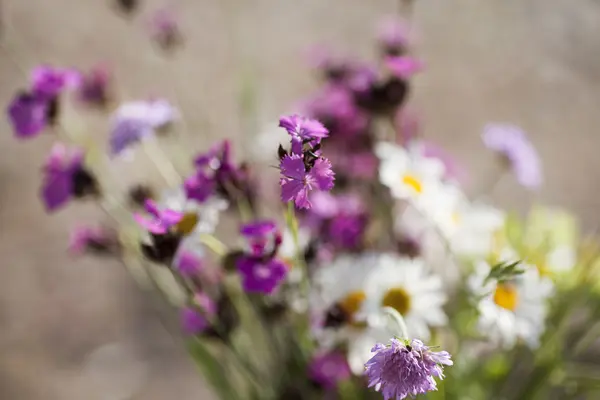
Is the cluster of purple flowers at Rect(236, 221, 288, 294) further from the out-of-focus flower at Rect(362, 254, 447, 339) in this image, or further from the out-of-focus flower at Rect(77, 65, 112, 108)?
the out-of-focus flower at Rect(77, 65, 112, 108)

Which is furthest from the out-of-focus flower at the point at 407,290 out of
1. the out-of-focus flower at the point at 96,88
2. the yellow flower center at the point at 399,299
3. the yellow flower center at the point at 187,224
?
the out-of-focus flower at the point at 96,88

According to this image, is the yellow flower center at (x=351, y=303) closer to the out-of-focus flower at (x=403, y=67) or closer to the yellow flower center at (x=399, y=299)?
the yellow flower center at (x=399, y=299)

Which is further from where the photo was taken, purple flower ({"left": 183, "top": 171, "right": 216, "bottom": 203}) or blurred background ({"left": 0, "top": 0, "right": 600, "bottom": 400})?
blurred background ({"left": 0, "top": 0, "right": 600, "bottom": 400})

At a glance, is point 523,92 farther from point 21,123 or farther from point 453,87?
point 21,123

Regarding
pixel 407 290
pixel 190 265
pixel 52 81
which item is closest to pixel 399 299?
pixel 407 290

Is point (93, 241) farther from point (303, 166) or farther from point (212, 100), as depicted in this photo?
point (212, 100)

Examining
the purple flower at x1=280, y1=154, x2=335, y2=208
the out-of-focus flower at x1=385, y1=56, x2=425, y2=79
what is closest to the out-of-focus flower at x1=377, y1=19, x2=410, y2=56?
the out-of-focus flower at x1=385, y1=56, x2=425, y2=79

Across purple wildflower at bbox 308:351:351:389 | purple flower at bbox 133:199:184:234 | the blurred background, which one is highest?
the blurred background
